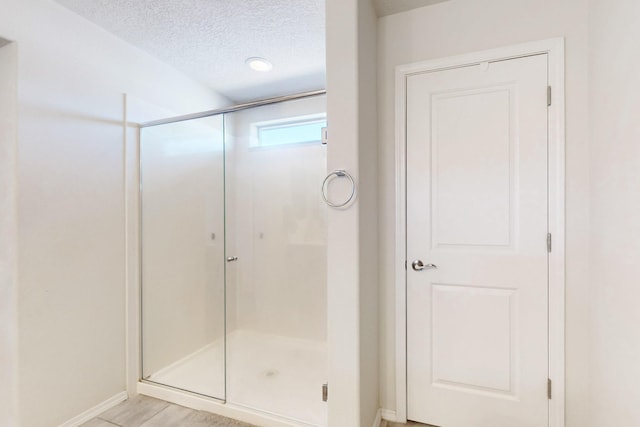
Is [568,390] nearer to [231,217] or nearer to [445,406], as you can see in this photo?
[445,406]

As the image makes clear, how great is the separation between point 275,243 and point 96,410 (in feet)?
5.10

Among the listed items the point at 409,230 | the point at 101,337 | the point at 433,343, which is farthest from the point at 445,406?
the point at 101,337

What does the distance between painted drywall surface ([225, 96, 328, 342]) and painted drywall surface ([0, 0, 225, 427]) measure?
2.51 ft

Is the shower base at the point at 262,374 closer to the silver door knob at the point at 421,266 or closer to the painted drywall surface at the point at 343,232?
the painted drywall surface at the point at 343,232

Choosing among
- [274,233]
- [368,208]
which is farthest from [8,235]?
[368,208]

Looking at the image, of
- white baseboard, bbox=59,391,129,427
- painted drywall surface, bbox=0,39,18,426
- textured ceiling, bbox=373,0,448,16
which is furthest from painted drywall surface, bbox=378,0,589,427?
painted drywall surface, bbox=0,39,18,426

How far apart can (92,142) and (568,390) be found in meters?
3.00

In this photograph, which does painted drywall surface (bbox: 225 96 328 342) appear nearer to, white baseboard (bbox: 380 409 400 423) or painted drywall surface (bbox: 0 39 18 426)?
white baseboard (bbox: 380 409 400 423)

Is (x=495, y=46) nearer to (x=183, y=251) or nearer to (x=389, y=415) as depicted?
(x=389, y=415)

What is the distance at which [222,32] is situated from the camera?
6.73 ft

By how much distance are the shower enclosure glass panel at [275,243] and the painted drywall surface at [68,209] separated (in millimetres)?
757

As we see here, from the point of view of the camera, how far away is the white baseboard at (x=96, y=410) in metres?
1.78

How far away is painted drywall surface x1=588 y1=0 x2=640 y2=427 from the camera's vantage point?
108cm

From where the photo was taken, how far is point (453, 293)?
1.72 m
